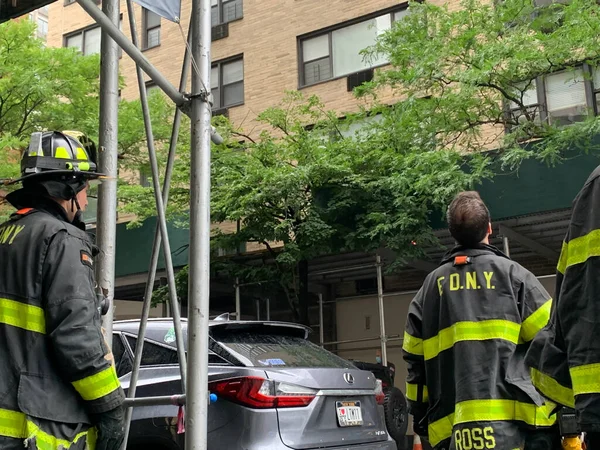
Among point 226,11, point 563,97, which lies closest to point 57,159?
point 563,97

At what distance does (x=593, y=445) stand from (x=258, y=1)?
67.8ft

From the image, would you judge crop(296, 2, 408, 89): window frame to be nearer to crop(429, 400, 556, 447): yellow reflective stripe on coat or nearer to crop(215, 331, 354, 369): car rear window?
crop(215, 331, 354, 369): car rear window

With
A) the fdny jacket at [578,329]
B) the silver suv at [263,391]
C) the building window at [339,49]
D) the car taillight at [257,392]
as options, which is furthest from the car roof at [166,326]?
the building window at [339,49]

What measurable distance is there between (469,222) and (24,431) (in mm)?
2235

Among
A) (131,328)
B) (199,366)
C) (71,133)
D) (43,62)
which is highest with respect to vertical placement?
(43,62)

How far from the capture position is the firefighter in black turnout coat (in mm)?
3174

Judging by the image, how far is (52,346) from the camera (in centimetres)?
254

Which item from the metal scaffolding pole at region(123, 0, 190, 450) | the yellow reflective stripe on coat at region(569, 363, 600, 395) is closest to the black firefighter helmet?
the metal scaffolding pole at region(123, 0, 190, 450)

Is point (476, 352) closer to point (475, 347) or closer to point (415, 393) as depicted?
point (475, 347)

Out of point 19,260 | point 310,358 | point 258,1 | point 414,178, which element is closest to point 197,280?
point 19,260

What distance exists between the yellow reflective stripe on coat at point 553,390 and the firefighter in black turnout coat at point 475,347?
3.66 ft

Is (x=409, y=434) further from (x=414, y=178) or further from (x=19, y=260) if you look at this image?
(x=19, y=260)

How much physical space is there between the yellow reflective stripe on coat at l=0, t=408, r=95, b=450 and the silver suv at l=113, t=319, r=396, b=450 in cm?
215

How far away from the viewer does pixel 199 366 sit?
315cm
